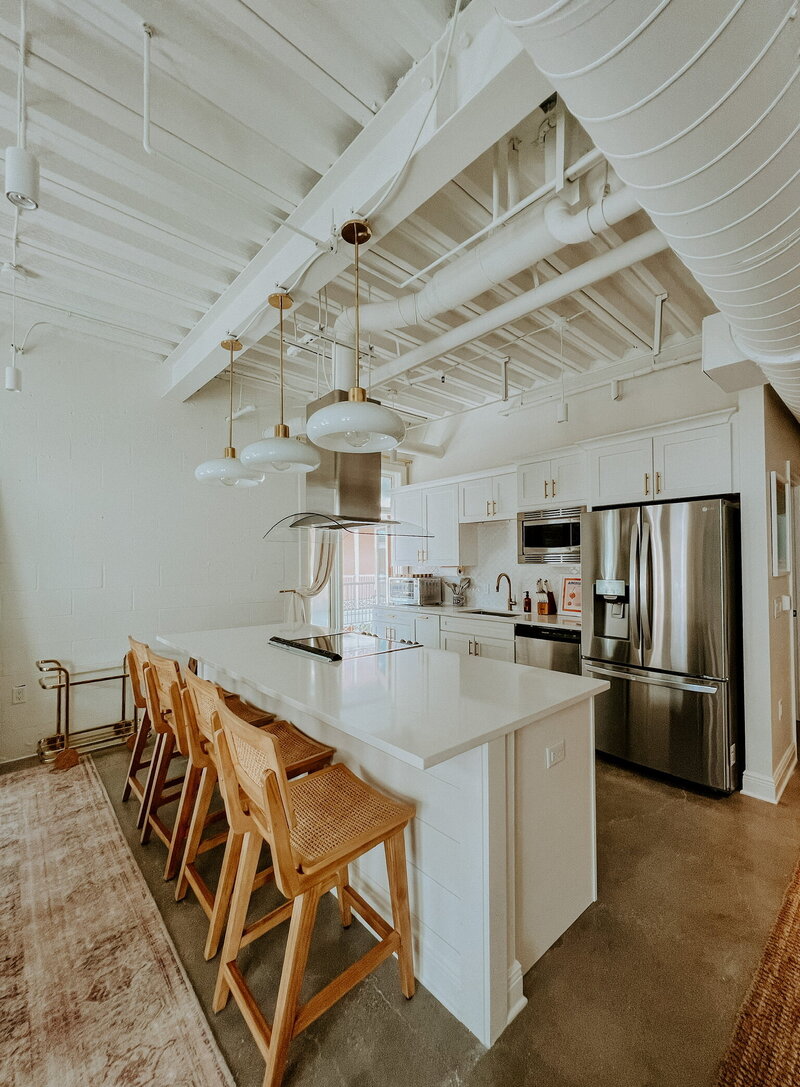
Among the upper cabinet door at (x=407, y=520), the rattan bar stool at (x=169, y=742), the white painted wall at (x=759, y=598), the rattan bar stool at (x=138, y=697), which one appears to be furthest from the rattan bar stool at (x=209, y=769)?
the upper cabinet door at (x=407, y=520)

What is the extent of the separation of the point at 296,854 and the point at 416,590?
4.03 m

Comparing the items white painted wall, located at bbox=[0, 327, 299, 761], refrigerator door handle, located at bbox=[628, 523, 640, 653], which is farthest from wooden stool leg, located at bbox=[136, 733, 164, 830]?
refrigerator door handle, located at bbox=[628, 523, 640, 653]

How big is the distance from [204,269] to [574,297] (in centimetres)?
224

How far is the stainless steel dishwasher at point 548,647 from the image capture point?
11.6 feet

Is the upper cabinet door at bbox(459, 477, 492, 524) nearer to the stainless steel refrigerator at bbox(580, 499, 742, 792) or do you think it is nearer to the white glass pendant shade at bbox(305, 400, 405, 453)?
the stainless steel refrigerator at bbox(580, 499, 742, 792)

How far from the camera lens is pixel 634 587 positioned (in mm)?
3021

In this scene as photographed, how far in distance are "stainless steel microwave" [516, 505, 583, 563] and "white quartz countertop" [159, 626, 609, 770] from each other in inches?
72.5

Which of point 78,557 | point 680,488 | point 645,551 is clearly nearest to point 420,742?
point 645,551

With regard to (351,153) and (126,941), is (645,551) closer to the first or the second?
(351,153)

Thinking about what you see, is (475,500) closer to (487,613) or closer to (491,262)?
(487,613)

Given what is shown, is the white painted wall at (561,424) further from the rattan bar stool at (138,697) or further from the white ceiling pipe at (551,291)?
the rattan bar stool at (138,697)

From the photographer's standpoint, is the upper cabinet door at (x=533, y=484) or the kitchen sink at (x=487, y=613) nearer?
the upper cabinet door at (x=533, y=484)

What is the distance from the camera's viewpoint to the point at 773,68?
28.2 inches

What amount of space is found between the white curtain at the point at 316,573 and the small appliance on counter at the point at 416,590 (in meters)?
1.08
